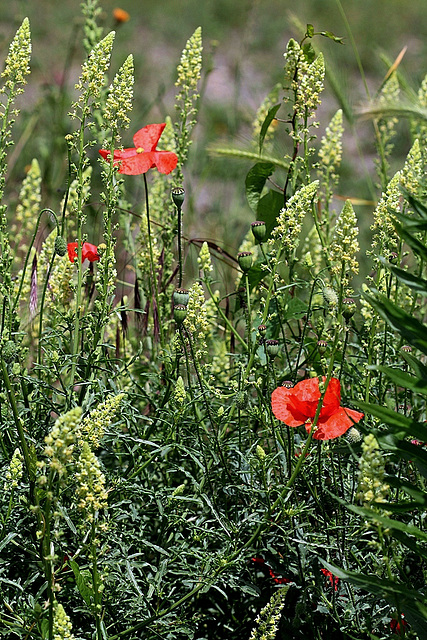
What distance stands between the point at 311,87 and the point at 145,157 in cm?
40

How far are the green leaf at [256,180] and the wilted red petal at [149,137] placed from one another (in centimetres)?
24

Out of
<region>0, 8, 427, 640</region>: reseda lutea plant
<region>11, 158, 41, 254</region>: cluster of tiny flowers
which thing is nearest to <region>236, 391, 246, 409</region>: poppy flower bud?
<region>0, 8, 427, 640</region>: reseda lutea plant

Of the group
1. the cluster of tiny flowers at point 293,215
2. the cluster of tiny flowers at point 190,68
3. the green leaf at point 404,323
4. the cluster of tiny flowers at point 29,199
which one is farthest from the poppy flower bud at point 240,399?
the cluster of tiny flowers at point 29,199

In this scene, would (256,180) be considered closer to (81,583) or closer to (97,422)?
(97,422)

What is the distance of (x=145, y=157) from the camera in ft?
5.87

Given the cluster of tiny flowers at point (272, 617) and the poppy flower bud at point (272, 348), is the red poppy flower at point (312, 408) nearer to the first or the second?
the poppy flower bud at point (272, 348)

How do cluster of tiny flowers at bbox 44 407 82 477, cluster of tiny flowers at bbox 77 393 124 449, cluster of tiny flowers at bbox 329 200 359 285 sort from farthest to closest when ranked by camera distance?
cluster of tiny flowers at bbox 329 200 359 285 < cluster of tiny flowers at bbox 77 393 124 449 < cluster of tiny flowers at bbox 44 407 82 477

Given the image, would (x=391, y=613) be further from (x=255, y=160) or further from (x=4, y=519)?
(x=255, y=160)

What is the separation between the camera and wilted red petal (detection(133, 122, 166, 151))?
1.83 meters

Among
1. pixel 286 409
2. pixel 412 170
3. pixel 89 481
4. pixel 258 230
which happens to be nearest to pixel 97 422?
pixel 89 481

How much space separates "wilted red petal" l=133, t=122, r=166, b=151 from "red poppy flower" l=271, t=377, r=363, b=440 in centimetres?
68

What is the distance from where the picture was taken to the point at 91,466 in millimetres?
1137

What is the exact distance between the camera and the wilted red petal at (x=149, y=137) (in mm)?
1831

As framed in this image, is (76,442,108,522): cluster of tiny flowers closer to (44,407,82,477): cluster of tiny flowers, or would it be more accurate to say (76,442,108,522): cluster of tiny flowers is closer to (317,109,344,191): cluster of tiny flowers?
(44,407,82,477): cluster of tiny flowers
